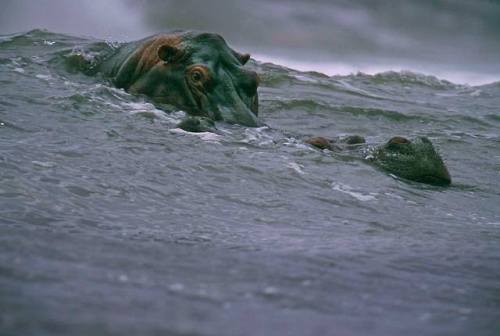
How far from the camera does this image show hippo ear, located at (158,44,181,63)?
6383mm

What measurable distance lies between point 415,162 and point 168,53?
267 cm

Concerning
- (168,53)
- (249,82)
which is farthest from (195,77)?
(249,82)

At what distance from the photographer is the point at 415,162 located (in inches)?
195

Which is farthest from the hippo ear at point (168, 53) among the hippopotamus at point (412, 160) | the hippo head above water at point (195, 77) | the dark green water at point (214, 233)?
the hippopotamus at point (412, 160)

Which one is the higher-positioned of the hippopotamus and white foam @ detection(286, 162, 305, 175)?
the hippopotamus

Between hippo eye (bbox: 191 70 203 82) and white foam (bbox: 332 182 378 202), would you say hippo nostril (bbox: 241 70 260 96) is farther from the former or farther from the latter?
white foam (bbox: 332 182 378 202)

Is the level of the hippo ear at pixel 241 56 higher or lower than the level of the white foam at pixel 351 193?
higher

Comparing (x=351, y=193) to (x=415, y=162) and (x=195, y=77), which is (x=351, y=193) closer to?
(x=415, y=162)

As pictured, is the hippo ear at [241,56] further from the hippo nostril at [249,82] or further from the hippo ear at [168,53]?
the hippo ear at [168,53]

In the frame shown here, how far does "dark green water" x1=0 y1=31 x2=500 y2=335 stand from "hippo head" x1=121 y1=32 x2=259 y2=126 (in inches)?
10.4

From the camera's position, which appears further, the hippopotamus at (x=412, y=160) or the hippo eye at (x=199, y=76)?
the hippo eye at (x=199, y=76)

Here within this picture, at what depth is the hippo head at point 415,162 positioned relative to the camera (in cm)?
493

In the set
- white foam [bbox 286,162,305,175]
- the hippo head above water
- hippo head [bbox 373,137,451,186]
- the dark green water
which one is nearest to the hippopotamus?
hippo head [bbox 373,137,451,186]

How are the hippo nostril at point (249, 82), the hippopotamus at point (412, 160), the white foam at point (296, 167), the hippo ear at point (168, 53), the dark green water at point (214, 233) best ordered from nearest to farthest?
the dark green water at point (214, 233), the white foam at point (296, 167), the hippopotamus at point (412, 160), the hippo ear at point (168, 53), the hippo nostril at point (249, 82)
